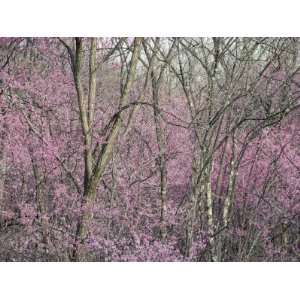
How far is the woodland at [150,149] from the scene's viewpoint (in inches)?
168

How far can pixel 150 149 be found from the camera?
446 centimetres

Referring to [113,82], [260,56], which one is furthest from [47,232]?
[260,56]

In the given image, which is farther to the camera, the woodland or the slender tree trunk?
the slender tree trunk

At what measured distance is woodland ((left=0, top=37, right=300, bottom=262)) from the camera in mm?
4273

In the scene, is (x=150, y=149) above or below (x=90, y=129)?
below

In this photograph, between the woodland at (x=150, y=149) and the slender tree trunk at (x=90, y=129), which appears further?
the slender tree trunk at (x=90, y=129)

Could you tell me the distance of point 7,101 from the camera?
14.4ft
